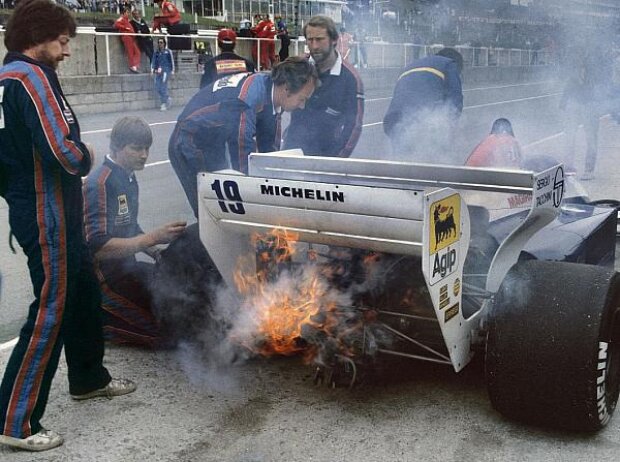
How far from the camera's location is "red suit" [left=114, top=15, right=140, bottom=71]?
16.9m

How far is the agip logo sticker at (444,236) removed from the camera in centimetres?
282

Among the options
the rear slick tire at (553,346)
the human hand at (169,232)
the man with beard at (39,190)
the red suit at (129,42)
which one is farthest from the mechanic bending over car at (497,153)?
the red suit at (129,42)

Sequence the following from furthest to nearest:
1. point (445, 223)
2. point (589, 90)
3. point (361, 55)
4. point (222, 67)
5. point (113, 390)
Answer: point (361, 55) → point (589, 90) → point (222, 67) → point (113, 390) → point (445, 223)

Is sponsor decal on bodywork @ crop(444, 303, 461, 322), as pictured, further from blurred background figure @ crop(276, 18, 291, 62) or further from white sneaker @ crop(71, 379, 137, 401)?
blurred background figure @ crop(276, 18, 291, 62)

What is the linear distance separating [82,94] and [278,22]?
27.1ft

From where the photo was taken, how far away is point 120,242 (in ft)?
12.8

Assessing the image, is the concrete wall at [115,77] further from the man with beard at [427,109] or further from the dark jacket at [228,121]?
the dark jacket at [228,121]

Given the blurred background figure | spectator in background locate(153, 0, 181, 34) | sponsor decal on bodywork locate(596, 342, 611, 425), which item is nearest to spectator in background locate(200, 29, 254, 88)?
sponsor decal on bodywork locate(596, 342, 611, 425)

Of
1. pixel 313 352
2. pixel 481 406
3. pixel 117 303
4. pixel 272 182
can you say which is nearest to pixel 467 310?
pixel 481 406

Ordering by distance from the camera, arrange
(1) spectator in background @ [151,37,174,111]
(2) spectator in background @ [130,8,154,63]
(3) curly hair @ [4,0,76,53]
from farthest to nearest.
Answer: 1. (2) spectator in background @ [130,8,154,63]
2. (1) spectator in background @ [151,37,174,111]
3. (3) curly hair @ [4,0,76,53]

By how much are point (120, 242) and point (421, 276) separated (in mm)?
1502

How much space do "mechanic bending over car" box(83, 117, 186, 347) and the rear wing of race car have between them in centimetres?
63

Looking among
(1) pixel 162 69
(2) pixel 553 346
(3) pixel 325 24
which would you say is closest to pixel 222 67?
(3) pixel 325 24

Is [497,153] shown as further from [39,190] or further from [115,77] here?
[115,77]
